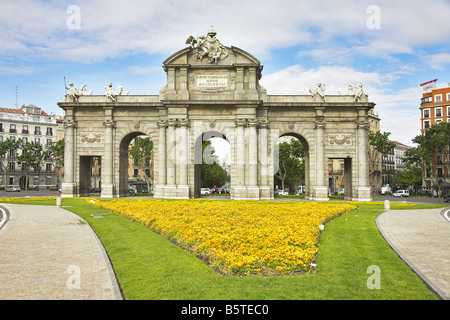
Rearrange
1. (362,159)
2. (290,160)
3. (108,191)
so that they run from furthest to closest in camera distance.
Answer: (290,160) < (108,191) < (362,159)

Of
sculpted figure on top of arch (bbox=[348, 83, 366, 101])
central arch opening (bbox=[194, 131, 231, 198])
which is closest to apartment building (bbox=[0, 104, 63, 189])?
central arch opening (bbox=[194, 131, 231, 198])

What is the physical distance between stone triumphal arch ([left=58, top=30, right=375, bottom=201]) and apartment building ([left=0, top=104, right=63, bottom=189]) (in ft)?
180

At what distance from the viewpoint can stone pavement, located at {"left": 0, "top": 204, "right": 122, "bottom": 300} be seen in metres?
Answer: 9.55

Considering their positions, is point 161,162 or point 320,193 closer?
point 320,193

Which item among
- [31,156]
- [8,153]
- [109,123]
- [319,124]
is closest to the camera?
[319,124]

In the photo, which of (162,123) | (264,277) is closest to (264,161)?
(162,123)

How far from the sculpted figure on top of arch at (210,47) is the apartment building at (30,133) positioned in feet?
211

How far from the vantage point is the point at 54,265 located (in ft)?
40.1

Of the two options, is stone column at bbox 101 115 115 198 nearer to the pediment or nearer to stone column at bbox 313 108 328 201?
the pediment

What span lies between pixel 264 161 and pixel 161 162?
11.7 m

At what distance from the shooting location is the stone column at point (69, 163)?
42.5 m

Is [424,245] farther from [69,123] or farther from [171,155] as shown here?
[69,123]
